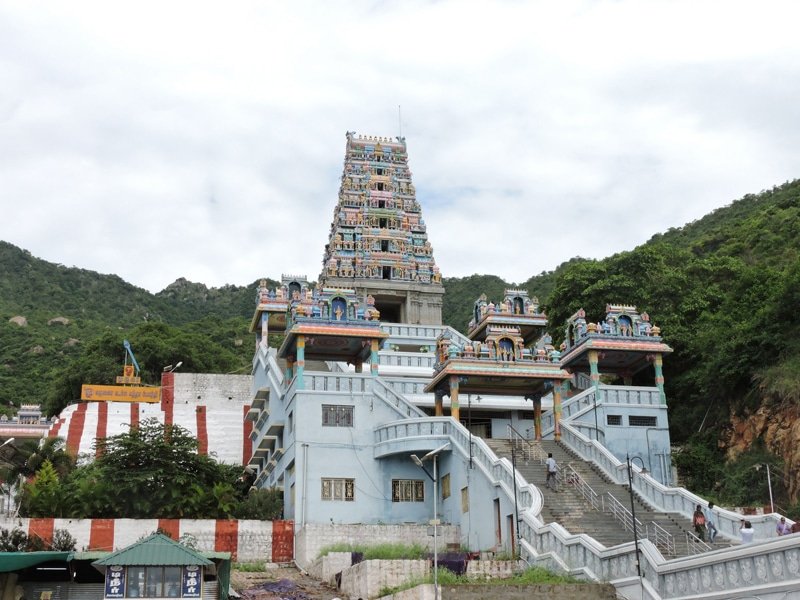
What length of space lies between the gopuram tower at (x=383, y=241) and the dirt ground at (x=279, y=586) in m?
21.5

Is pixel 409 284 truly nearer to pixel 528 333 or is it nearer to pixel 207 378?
pixel 528 333

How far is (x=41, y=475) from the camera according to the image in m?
38.4

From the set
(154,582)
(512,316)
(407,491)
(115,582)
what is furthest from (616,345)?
(115,582)

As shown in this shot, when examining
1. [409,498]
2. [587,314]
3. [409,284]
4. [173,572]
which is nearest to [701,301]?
[587,314]

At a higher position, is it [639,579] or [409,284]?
[409,284]

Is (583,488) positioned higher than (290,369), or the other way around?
(290,369)

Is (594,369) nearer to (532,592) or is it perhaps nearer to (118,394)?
(532,592)

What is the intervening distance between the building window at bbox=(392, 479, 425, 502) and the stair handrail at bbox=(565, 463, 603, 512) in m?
5.64

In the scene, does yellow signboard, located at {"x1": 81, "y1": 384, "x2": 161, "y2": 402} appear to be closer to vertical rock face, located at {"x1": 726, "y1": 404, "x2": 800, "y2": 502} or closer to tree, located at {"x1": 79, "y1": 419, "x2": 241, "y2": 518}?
tree, located at {"x1": 79, "y1": 419, "x2": 241, "y2": 518}

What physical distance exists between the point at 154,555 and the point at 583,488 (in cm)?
1503

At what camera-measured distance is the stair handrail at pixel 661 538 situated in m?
27.7

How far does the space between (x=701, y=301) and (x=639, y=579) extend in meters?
25.8

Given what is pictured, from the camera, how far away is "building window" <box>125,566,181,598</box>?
22.8 metres

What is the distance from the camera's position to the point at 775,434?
3628 centimetres
